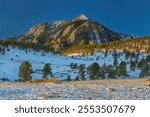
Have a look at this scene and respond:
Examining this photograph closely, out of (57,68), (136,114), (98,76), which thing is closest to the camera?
(136,114)

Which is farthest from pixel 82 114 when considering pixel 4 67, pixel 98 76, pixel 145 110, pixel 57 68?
pixel 57 68

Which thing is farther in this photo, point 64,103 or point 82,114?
point 64,103

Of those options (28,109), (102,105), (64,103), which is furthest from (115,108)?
(28,109)

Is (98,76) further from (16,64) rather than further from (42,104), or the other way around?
(42,104)

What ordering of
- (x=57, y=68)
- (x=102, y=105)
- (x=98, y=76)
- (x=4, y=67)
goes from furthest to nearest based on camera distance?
(x=57, y=68), (x=4, y=67), (x=98, y=76), (x=102, y=105)

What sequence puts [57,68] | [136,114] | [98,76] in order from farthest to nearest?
1. [57,68]
2. [98,76]
3. [136,114]

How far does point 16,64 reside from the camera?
589 ft

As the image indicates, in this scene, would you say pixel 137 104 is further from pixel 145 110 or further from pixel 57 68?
pixel 57 68

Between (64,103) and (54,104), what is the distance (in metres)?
0.50

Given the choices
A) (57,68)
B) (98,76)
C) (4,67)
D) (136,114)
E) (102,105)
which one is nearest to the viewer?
(136,114)

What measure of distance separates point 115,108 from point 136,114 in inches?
47.1

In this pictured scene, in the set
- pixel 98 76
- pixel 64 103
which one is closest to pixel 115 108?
pixel 64 103

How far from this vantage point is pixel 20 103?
775 inches

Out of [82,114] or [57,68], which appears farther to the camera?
[57,68]
